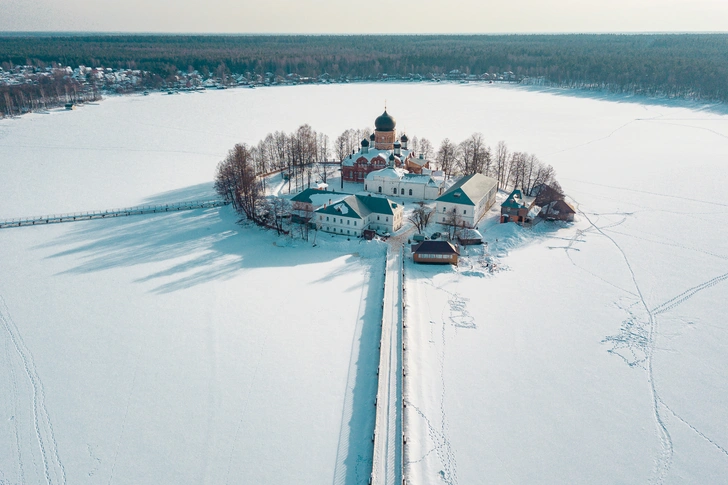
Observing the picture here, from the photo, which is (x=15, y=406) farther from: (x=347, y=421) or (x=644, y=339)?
(x=644, y=339)

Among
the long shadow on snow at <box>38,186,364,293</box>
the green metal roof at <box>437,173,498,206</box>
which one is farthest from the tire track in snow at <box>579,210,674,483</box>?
the long shadow on snow at <box>38,186,364,293</box>

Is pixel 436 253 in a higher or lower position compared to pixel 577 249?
higher

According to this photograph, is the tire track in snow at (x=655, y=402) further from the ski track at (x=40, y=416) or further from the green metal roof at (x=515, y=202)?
the ski track at (x=40, y=416)

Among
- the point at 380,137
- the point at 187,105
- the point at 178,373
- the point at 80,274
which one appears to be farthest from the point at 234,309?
the point at 187,105

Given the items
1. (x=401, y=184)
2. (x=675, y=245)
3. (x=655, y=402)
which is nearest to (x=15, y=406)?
(x=655, y=402)

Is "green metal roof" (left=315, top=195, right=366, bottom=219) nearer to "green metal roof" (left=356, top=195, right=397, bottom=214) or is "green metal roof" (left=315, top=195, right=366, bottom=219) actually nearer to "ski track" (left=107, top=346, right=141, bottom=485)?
"green metal roof" (left=356, top=195, right=397, bottom=214)

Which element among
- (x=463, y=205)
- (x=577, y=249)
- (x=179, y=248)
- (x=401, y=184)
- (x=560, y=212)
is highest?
(x=463, y=205)
